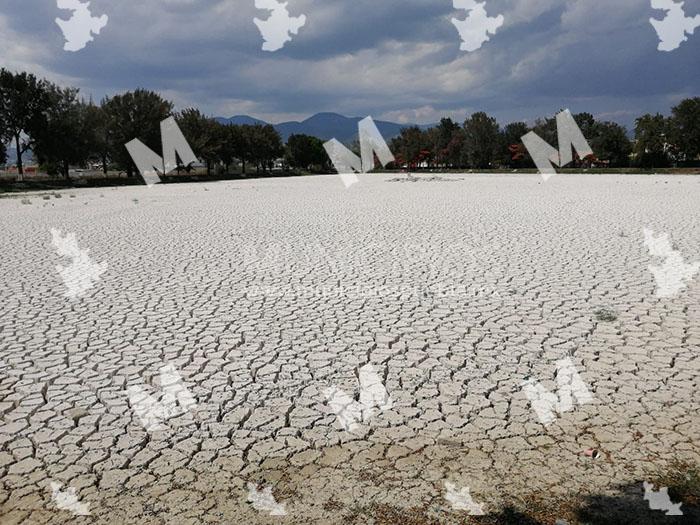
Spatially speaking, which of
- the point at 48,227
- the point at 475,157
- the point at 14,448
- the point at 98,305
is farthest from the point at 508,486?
the point at 475,157

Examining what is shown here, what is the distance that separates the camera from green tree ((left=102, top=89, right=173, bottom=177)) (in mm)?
54969

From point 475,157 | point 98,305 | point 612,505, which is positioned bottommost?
point 612,505

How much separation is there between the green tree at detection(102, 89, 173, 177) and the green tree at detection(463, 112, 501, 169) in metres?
52.2

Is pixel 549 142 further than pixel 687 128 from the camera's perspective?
Yes

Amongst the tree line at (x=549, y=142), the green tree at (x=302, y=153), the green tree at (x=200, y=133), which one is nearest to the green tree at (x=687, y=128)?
the tree line at (x=549, y=142)

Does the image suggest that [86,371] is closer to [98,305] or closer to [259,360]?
[259,360]

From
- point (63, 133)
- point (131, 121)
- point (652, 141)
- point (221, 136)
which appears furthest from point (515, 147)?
point (63, 133)

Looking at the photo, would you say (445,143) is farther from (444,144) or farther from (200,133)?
(200,133)

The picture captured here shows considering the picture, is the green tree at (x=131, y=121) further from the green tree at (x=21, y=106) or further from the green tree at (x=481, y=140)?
the green tree at (x=481, y=140)

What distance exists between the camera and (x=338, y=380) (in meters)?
4.53

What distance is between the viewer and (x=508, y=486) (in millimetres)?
3039

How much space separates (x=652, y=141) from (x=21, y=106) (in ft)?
221

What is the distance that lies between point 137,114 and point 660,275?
58.1 meters

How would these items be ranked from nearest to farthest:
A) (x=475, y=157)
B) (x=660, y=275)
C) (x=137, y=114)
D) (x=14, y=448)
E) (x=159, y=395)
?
(x=14, y=448) → (x=159, y=395) → (x=660, y=275) → (x=137, y=114) → (x=475, y=157)
